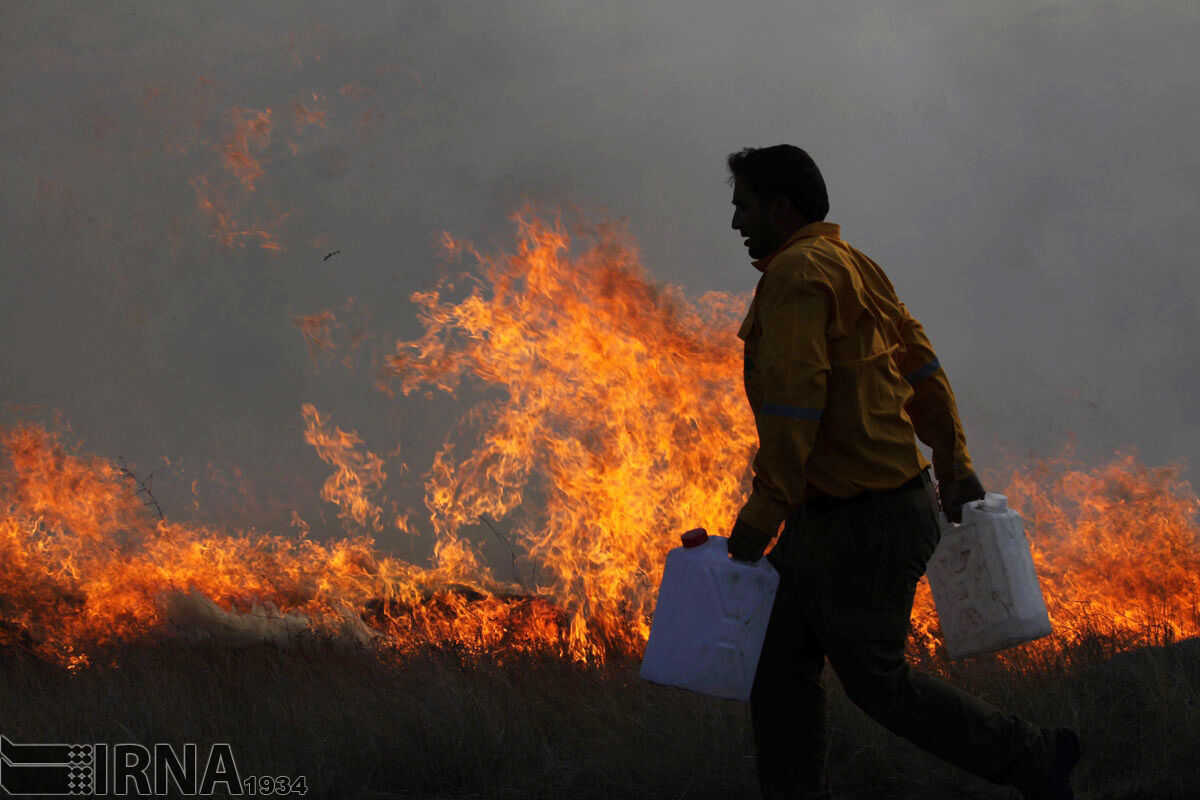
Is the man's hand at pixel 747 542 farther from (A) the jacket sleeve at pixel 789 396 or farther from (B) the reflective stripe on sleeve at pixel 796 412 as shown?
(B) the reflective stripe on sleeve at pixel 796 412

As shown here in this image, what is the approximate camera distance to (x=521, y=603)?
25.1 ft

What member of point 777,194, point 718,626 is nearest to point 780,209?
point 777,194

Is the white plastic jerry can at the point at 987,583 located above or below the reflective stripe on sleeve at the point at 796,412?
below

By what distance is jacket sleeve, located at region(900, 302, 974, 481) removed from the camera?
11.3ft

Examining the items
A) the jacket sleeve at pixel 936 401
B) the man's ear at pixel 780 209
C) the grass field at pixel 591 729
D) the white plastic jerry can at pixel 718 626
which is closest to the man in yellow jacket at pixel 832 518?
the man's ear at pixel 780 209

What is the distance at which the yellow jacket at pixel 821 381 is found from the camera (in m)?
2.74

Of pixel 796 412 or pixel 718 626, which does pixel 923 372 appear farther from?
pixel 718 626

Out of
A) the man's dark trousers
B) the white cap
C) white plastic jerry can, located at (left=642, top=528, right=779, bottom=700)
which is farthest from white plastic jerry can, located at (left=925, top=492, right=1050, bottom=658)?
white plastic jerry can, located at (left=642, top=528, right=779, bottom=700)

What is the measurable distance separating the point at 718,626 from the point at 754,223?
128 cm

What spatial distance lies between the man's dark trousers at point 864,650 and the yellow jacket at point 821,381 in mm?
117

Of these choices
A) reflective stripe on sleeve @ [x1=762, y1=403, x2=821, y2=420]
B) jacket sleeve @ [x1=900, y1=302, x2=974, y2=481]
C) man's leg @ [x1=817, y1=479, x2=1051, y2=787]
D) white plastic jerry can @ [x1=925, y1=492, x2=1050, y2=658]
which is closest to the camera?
reflective stripe on sleeve @ [x1=762, y1=403, x2=821, y2=420]

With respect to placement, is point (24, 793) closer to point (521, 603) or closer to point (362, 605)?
point (521, 603)

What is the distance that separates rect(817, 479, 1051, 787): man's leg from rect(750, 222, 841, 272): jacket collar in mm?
826

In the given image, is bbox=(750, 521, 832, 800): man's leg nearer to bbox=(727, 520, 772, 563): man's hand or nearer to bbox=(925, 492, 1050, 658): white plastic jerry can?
bbox=(727, 520, 772, 563): man's hand
